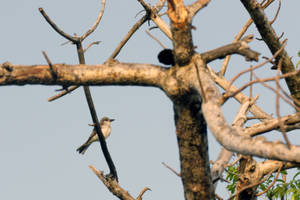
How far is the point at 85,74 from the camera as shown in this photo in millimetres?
4410

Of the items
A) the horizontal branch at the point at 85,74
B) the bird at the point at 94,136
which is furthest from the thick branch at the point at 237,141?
the bird at the point at 94,136

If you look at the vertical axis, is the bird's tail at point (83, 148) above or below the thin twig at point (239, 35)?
above

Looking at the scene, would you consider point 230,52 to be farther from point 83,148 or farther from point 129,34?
point 83,148

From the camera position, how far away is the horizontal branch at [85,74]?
14.2 feet

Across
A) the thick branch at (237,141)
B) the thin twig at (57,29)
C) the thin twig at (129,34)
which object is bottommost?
the thick branch at (237,141)

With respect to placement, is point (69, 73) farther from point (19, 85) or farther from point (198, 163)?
point (198, 163)

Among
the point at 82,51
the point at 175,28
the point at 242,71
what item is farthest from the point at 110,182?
the point at 242,71

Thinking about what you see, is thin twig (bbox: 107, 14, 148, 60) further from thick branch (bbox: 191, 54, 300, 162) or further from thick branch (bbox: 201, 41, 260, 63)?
thick branch (bbox: 191, 54, 300, 162)

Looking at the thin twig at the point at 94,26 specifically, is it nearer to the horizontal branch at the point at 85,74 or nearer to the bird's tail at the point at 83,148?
the horizontal branch at the point at 85,74

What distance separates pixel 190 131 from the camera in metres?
4.39

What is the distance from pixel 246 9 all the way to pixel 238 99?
4.81 ft

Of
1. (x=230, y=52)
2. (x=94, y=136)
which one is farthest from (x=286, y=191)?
(x=94, y=136)

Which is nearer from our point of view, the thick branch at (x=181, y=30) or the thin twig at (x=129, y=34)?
the thick branch at (x=181, y=30)

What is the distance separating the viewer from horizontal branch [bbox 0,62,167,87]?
4.33m
